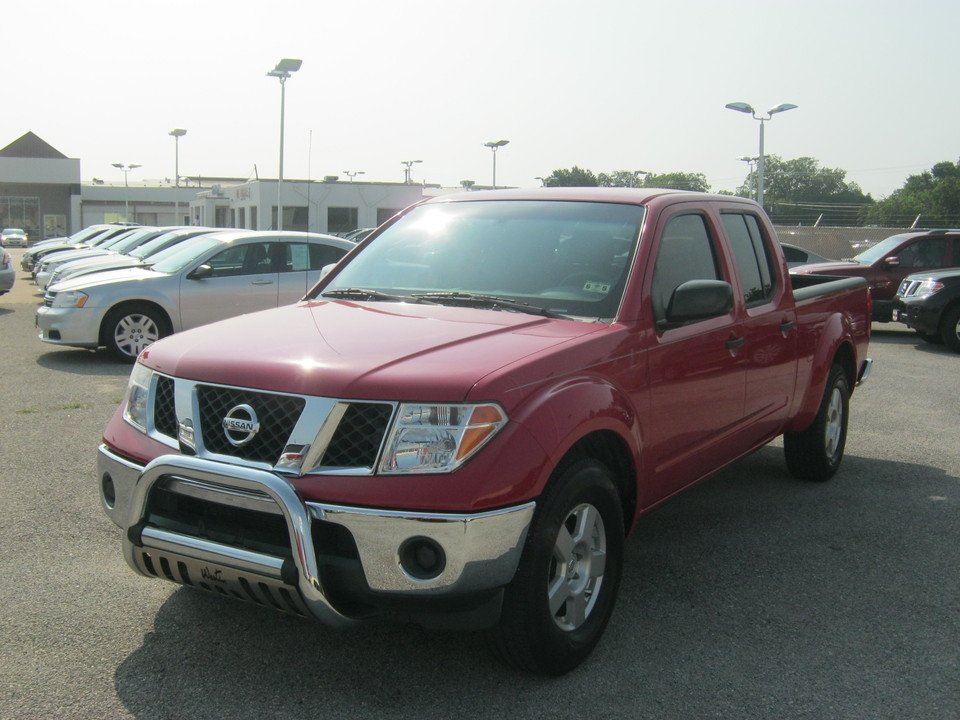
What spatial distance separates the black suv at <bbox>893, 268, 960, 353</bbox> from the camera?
559 inches

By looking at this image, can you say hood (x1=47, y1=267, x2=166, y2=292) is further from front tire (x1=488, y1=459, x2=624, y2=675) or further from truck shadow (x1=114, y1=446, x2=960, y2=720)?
front tire (x1=488, y1=459, x2=624, y2=675)

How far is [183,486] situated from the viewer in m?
3.30

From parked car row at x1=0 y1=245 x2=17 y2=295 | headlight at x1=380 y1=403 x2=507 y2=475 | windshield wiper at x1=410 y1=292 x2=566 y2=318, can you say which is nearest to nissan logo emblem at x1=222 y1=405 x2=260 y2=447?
headlight at x1=380 y1=403 x2=507 y2=475

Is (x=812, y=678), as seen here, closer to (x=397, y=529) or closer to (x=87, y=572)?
(x=397, y=529)

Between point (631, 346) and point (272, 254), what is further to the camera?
point (272, 254)

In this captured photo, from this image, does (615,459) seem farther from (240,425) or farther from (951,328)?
(951,328)

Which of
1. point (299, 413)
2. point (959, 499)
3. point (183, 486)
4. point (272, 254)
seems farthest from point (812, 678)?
point (272, 254)

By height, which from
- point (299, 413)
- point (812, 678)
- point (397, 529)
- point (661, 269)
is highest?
point (661, 269)

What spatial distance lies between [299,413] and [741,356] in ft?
Result: 8.38

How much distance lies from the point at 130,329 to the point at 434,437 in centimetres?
947

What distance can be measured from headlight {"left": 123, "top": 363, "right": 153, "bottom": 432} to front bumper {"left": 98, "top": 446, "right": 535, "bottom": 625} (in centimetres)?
47

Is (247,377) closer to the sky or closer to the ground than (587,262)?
closer to the ground

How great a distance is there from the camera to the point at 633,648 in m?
3.85

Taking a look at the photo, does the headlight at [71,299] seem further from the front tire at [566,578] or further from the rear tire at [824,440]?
the front tire at [566,578]
